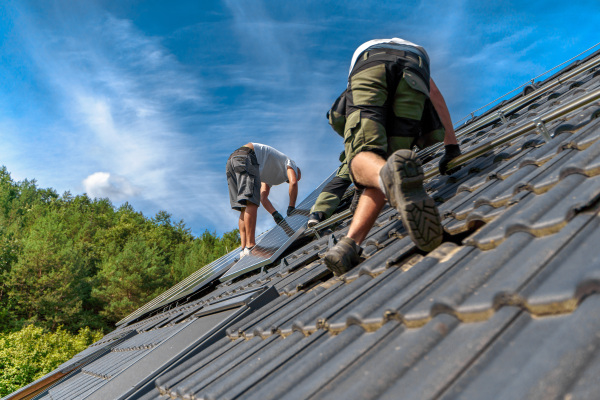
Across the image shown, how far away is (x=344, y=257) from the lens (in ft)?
8.03

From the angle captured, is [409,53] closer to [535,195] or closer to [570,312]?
[535,195]

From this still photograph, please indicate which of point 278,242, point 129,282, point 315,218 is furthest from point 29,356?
point 315,218

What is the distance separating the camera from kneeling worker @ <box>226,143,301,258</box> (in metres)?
6.17

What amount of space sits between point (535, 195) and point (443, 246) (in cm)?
43

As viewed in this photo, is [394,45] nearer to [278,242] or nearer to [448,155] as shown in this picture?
[448,155]

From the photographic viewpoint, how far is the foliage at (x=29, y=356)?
15.2 metres

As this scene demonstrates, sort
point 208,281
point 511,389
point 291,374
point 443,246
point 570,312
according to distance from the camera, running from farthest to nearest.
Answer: point 208,281 < point 443,246 < point 291,374 < point 570,312 < point 511,389

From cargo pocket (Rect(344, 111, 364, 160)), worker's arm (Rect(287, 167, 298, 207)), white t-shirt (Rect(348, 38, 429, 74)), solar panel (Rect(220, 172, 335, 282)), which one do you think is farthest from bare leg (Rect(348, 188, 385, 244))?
worker's arm (Rect(287, 167, 298, 207))

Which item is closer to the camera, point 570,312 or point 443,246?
point 570,312

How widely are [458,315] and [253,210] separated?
17.0 feet

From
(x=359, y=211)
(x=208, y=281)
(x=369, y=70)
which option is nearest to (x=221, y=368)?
(x=359, y=211)

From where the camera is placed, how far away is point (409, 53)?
2893 mm

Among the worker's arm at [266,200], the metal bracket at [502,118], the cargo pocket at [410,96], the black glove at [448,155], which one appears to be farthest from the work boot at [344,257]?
the worker's arm at [266,200]

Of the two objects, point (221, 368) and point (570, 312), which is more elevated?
point (221, 368)
